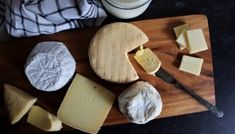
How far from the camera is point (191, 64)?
0.75 meters

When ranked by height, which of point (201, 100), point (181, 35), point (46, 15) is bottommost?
point (201, 100)

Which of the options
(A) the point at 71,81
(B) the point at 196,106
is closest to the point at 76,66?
(A) the point at 71,81

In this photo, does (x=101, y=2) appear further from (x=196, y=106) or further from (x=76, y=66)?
(x=196, y=106)

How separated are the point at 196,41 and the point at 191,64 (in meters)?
0.05

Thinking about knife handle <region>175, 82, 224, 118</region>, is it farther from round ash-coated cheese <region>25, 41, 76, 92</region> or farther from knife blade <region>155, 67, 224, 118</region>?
round ash-coated cheese <region>25, 41, 76, 92</region>

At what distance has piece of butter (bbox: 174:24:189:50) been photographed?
75cm

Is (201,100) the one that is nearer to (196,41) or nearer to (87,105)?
(196,41)

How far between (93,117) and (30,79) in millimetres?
141

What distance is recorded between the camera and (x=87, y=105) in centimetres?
74

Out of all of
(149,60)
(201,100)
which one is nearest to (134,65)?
(149,60)

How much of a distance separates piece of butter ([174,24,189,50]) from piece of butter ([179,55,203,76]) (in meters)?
0.02

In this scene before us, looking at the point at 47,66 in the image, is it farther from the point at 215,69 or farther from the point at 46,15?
the point at 215,69

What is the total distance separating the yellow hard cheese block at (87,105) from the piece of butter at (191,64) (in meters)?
0.15

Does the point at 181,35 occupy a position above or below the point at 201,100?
above
